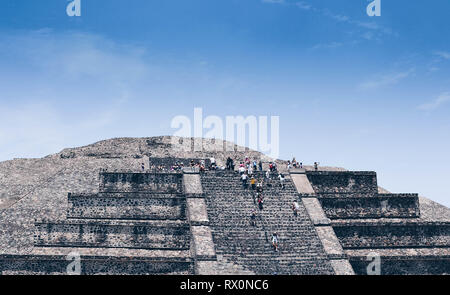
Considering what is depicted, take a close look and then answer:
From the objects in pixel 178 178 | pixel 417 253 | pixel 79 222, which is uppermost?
pixel 178 178

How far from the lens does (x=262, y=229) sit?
19.6m

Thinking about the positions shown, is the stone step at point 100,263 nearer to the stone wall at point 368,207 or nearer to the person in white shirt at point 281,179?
the person in white shirt at point 281,179

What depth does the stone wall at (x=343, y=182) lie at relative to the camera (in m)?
24.4

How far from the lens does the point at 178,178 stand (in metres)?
23.5

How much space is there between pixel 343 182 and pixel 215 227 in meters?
8.27

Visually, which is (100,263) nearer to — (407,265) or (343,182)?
(407,265)

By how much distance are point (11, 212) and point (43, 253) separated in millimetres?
5055

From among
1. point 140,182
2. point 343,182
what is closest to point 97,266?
point 140,182

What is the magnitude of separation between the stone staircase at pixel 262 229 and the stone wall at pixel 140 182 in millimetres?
1545

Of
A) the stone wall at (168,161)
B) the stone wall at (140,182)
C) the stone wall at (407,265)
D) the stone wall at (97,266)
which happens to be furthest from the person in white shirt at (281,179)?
the stone wall at (168,161)

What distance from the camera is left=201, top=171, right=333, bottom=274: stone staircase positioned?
17859 millimetres
